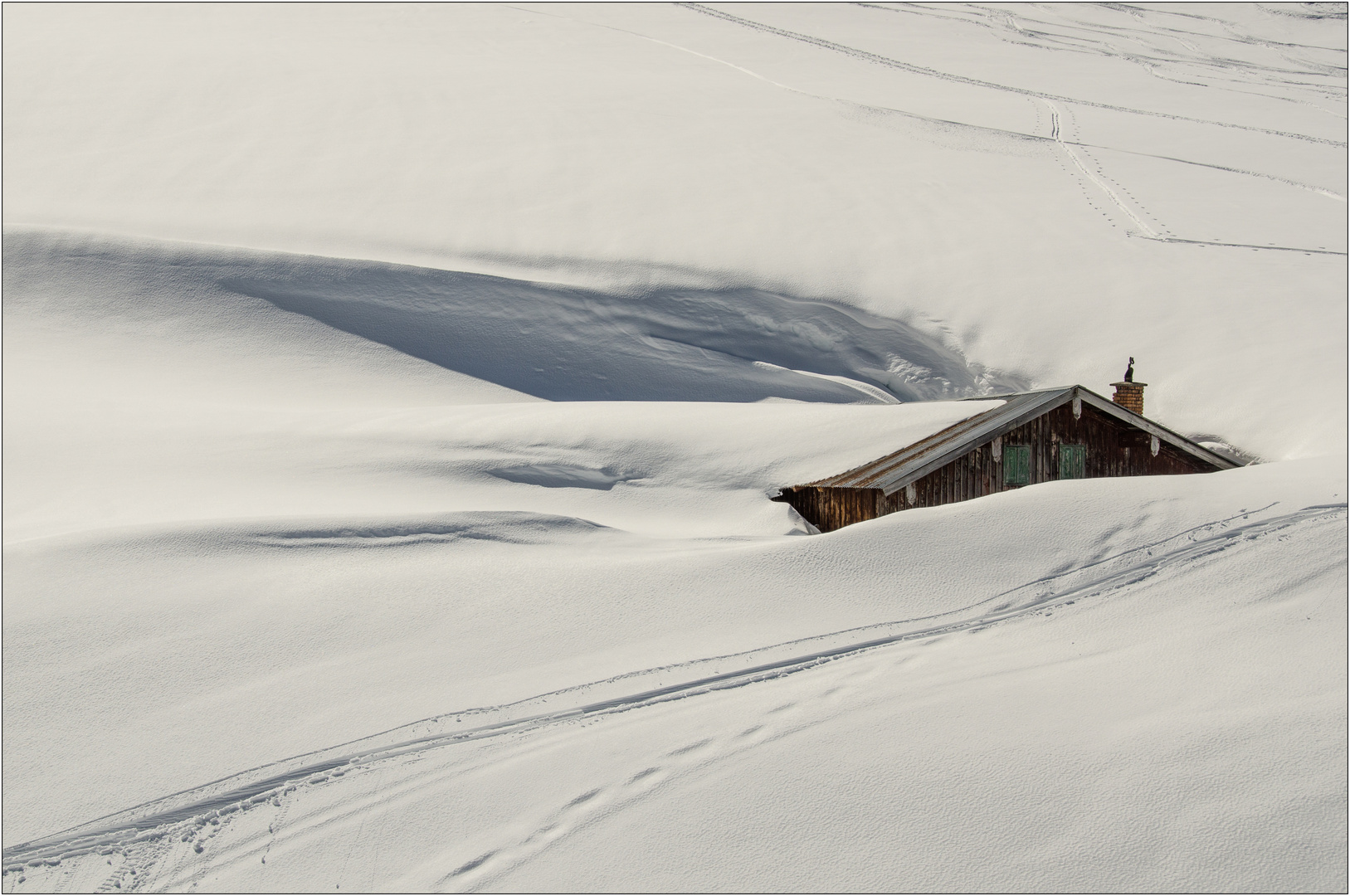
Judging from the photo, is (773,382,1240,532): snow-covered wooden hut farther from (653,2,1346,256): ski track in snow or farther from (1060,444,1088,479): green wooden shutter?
(653,2,1346,256): ski track in snow

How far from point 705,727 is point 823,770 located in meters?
0.66

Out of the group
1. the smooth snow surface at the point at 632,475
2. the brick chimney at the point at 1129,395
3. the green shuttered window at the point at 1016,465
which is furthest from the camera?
the brick chimney at the point at 1129,395

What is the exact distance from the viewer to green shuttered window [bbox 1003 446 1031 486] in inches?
473

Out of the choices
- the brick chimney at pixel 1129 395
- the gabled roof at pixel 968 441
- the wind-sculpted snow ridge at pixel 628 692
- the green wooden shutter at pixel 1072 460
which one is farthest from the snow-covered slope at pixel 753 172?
the wind-sculpted snow ridge at pixel 628 692

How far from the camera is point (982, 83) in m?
32.2

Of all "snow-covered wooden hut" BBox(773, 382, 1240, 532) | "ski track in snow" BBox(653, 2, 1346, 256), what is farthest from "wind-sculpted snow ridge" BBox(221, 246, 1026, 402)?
"ski track in snow" BBox(653, 2, 1346, 256)

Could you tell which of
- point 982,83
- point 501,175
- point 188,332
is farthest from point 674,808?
point 982,83

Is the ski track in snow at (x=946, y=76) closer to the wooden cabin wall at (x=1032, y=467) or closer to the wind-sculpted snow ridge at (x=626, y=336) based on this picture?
the wind-sculpted snow ridge at (x=626, y=336)

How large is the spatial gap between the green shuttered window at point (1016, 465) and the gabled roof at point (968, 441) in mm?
319

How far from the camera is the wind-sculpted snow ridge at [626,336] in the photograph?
16859 millimetres

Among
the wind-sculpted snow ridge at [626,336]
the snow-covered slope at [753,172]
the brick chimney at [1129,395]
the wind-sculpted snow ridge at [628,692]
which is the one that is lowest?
the wind-sculpted snow ridge at [628,692]

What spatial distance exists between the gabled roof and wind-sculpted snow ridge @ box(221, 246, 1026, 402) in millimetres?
4732

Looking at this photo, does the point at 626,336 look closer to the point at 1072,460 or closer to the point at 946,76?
the point at 1072,460

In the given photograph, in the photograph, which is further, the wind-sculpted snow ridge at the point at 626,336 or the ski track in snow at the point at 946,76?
the ski track in snow at the point at 946,76
